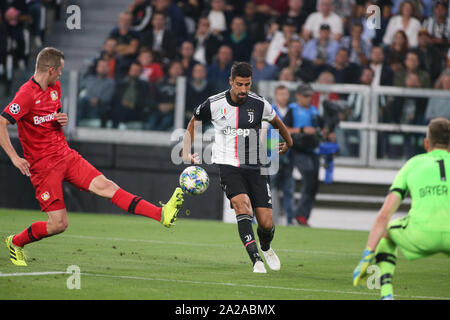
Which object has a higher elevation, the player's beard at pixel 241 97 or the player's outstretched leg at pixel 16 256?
the player's beard at pixel 241 97

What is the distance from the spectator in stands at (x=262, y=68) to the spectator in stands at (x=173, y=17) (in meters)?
2.42

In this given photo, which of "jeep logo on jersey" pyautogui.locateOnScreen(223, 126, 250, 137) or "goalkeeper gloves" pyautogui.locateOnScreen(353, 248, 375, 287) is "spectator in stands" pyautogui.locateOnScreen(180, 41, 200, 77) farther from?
"goalkeeper gloves" pyautogui.locateOnScreen(353, 248, 375, 287)

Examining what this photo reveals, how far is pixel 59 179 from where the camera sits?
361 inches

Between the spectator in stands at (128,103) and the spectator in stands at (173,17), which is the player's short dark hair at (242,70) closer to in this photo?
the spectator in stands at (128,103)

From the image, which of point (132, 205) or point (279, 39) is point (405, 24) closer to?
point (279, 39)

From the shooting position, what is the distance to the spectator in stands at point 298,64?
18.4 metres

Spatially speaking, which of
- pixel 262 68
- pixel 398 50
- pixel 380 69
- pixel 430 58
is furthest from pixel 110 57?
pixel 430 58

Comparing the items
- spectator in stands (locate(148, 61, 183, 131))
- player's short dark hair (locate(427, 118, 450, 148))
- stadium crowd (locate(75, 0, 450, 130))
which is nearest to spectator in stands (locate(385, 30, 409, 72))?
stadium crowd (locate(75, 0, 450, 130))

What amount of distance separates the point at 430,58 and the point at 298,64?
278 cm

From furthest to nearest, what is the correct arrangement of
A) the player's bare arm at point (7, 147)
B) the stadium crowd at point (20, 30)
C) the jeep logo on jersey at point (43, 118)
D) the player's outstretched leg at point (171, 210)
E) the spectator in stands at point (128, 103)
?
the stadium crowd at point (20, 30) < the spectator in stands at point (128, 103) < the player's outstretched leg at point (171, 210) < the jeep logo on jersey at point (43, 118) < the player's bare arm at point (7, 147)

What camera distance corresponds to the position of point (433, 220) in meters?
6.53

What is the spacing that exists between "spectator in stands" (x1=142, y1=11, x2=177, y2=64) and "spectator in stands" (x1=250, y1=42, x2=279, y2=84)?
2144 mm

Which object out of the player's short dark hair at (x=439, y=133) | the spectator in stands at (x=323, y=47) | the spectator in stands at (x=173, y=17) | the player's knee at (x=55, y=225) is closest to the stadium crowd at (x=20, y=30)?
the spectator in stands at (x=173, y=17)
